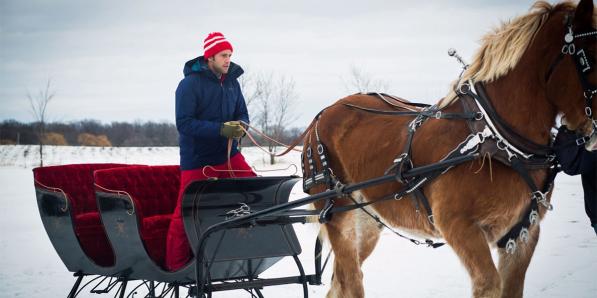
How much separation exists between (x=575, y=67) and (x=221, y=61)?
8.43ft

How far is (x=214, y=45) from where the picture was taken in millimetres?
4559

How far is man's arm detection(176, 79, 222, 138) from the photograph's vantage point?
4.47m

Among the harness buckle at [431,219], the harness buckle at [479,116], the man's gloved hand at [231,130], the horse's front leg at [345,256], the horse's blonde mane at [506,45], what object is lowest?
the horse's front leg at [345,256]

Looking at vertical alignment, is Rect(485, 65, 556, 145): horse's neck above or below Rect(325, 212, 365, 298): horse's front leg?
above

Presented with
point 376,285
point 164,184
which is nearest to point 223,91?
point 164,184

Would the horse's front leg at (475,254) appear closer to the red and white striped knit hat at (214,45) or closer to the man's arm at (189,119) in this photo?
the man's arm at (189,119)

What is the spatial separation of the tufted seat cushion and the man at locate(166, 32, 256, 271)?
1.06 meters

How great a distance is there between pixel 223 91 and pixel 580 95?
2.68 metres

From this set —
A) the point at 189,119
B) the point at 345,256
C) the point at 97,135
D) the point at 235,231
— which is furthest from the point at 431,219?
the point at 97,135

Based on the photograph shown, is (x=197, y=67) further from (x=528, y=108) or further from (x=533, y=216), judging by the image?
(x=533, y=216)

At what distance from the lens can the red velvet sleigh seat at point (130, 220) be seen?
4539 millimetres

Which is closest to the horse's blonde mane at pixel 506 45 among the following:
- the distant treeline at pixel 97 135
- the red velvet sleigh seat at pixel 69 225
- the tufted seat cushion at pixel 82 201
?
the red velvet sleigh seat at pixel 69 225

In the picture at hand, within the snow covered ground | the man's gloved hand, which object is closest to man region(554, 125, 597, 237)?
the snow covered ground

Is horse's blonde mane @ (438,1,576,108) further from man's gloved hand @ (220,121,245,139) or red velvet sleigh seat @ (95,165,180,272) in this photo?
red velvet sleigh seat @ (95,165,180,272)
